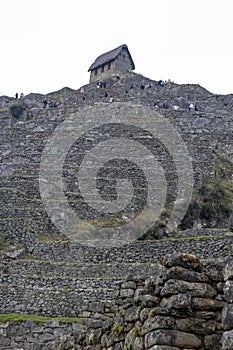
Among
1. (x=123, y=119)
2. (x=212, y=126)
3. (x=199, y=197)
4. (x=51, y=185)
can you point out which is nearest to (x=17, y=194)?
(x=51, y=185)

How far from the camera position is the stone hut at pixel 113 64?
62.8 metres

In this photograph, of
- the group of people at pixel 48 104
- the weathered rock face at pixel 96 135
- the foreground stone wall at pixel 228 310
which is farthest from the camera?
the group of people at pixel 48 104

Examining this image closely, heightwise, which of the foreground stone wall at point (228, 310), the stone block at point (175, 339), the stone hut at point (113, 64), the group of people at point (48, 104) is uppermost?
the stone hut at point (113, 64)

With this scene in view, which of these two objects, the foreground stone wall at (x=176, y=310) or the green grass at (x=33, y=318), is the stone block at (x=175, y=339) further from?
the green grass at (x=33, y=318)

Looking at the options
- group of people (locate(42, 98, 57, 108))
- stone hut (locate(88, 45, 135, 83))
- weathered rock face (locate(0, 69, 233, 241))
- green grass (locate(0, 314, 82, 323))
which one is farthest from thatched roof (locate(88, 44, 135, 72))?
green grass (locate(0, 314, 82, 323))

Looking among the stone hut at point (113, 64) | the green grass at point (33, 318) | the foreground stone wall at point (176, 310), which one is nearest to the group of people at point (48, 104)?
the stone hut at point (113, 64)

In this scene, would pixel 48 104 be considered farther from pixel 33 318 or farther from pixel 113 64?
pixel 33 318

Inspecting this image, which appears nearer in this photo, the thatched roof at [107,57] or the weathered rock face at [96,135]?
the weathered rock face at [96,135]

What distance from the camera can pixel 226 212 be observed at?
1189 inches

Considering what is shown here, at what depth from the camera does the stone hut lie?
6278cm

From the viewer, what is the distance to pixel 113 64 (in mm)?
62812

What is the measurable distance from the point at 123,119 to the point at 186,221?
1608cm

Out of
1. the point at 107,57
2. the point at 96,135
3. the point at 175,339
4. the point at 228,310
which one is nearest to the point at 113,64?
the point at 107,57

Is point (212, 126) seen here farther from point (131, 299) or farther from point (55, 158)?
point (131, 299)
